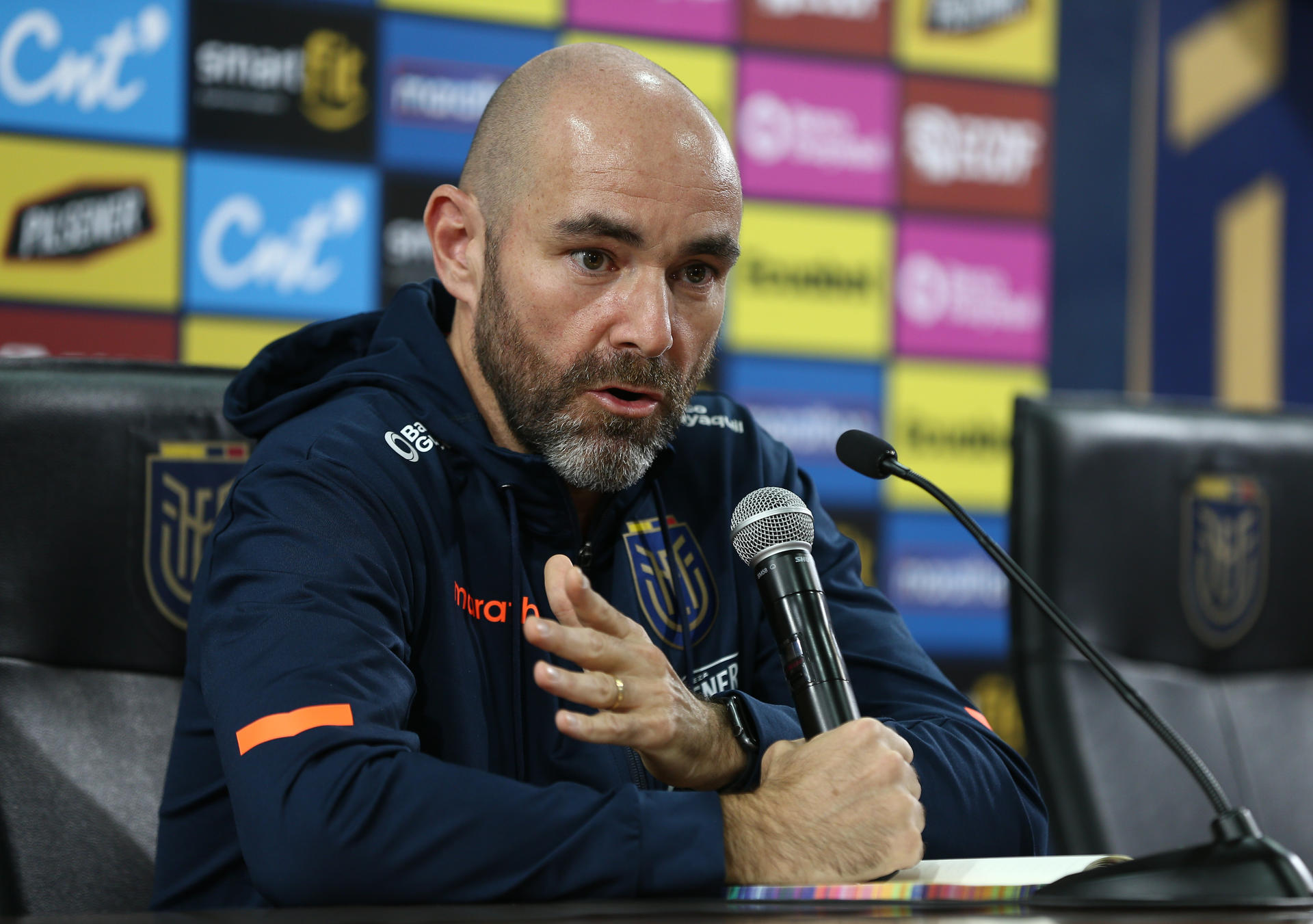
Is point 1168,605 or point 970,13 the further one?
point 970,13

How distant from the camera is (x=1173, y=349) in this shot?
2.96 meters

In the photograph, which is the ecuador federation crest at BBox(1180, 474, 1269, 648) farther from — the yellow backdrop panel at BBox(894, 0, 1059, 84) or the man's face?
the yellow backdrop panel at BBox(894, 0, 1059, 84)

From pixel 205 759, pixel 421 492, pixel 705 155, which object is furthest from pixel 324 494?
pixel 705 155

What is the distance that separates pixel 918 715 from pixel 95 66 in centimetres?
192

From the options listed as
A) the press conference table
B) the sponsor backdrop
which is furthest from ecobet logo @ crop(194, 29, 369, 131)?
the press conference table

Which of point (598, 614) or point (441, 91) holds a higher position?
point (441, 91)

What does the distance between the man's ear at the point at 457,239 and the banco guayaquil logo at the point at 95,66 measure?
1232 mm

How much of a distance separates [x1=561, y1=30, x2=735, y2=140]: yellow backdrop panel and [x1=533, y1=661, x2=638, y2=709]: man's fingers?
1.90m

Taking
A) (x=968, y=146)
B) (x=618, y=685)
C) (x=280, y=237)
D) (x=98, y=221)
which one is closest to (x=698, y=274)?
(x=618, y=685)

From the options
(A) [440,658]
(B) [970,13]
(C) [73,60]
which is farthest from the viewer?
(B) [970,13]

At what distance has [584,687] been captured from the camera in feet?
2.79

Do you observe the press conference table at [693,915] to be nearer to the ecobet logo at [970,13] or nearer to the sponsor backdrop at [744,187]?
the sponsor backdrop at [744,187]

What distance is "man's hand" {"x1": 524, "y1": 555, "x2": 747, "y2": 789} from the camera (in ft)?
2.78

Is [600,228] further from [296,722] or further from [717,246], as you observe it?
[296,722]
